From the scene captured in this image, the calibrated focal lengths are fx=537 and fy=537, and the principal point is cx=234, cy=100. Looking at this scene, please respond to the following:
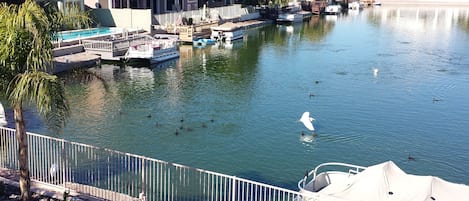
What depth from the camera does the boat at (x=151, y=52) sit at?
132ft

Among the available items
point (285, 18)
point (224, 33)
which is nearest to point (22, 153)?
point (224, 33)

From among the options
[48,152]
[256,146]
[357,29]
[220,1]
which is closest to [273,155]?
[256,146]

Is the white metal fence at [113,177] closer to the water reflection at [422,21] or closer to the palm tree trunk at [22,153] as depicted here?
the palm tree trunk at [22,153]

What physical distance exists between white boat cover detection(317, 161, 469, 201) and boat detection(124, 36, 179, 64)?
94.3 feet

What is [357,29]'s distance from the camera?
72.8 m

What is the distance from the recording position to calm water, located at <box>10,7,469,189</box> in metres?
21.0

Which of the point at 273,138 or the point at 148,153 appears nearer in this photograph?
the point at 148,153

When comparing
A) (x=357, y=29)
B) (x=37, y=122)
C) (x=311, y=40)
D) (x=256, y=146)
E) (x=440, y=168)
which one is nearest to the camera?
(x=440, y=168)

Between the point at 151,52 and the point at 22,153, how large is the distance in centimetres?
2801

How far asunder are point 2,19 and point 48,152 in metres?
5.46

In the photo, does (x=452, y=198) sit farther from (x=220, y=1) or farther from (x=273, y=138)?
(x=220, y=1)

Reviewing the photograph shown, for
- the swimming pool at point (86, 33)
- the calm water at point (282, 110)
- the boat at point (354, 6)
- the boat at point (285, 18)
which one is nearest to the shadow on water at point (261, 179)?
the calm water at point (282, 110)

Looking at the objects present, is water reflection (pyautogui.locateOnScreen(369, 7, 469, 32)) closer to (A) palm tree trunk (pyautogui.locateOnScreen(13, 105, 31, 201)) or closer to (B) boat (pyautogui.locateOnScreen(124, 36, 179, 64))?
(B) boat (pyautogui.locateOnScreen(124, 36, 179, 64))

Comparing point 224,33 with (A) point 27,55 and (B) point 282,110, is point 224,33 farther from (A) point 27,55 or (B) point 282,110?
(A) point 27,55
